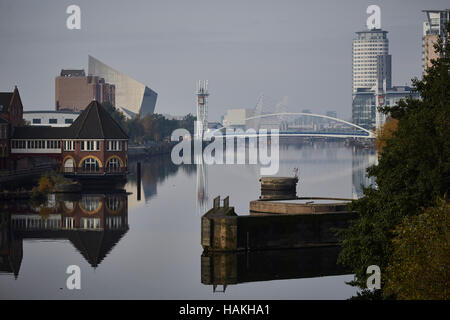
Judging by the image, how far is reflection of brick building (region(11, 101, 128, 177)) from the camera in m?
92.1

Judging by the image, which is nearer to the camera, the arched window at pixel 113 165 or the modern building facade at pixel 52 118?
the arched window at pixel 113 165

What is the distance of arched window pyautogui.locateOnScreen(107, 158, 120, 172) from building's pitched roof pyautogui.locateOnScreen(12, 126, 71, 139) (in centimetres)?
626

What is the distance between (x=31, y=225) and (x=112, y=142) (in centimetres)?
3743

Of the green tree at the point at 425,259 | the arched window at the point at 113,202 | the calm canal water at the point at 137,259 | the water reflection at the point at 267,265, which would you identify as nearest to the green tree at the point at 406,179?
the green tree at the point at 425,259

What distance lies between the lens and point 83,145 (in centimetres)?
9325

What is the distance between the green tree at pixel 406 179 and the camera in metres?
29.9

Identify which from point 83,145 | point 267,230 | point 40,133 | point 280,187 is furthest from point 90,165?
point 267,230

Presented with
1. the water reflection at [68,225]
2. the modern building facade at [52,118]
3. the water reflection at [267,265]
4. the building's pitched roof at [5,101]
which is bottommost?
the water reflection at [267,265]

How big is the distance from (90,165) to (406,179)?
65.0 m

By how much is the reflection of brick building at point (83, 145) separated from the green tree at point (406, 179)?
2431 inches

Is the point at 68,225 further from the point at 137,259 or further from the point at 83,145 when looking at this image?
the point at 83,145

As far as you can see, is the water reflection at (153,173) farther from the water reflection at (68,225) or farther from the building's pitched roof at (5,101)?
the building's pitched roof at (5,101)

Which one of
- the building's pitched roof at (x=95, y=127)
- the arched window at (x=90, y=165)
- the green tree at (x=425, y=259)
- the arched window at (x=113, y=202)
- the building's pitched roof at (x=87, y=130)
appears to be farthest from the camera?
the building's pitched roof at (x=87, y=130)
